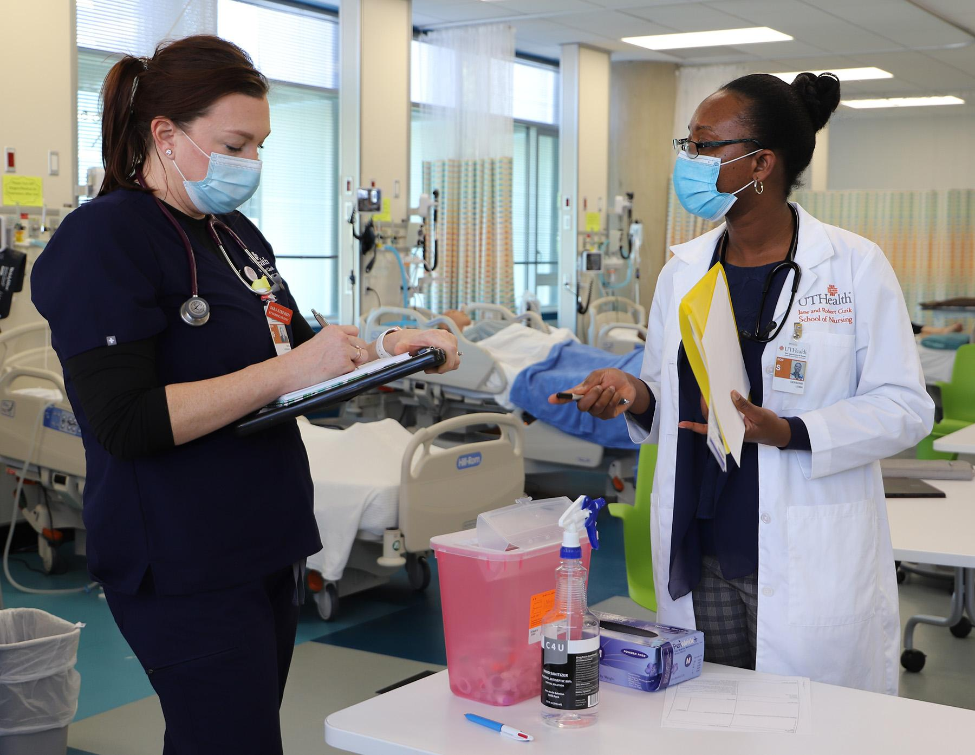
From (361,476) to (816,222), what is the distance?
246 cm

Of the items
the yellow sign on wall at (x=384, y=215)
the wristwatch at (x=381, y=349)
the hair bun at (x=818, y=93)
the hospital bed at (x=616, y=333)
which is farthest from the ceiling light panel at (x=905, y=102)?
the wristwatch at (x=381, y=349)

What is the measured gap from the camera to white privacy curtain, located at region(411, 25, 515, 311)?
871 cm

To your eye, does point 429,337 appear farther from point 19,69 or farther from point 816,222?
point 19,69

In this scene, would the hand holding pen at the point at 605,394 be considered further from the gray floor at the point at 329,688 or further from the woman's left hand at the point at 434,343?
the gray floor at the point at 329,688

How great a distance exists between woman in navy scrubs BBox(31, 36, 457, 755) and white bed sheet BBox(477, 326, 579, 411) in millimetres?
4286

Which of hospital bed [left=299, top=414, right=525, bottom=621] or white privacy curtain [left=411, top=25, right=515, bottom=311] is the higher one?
white privacy curtain [left=411, top=25, right=515, bottom=311]

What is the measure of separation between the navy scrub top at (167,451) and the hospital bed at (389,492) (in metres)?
2.25

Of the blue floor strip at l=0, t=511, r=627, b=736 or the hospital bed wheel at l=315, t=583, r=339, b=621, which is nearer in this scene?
the blue floor strip at l=0, t=511, r=627, b=736

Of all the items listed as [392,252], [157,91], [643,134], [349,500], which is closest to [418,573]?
[349,500]

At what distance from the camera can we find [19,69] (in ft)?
15.9

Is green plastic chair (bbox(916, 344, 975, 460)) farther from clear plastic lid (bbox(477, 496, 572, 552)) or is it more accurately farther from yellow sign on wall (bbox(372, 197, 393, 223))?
clear plastic lid (bbox(477, 496, 572, 552))

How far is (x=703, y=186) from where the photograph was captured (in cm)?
183

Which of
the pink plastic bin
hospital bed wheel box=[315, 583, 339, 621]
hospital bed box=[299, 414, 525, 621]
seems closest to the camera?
the pink plastic bin

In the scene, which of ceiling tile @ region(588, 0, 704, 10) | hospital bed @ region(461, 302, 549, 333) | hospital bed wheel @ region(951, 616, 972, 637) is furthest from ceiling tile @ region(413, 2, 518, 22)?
hospital bed wheel @ region(951, 616, 972, 637)
